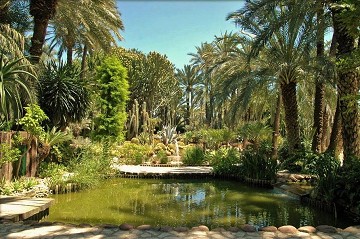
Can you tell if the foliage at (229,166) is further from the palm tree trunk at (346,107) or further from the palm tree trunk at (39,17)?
the palm tree trunk at (39,17)

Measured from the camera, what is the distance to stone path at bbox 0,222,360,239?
501 cm

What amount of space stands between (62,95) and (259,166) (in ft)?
24.4

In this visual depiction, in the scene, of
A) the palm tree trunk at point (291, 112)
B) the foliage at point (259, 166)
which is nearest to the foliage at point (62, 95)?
the foliage at point (259, 166)

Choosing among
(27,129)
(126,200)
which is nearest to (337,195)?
(126,200)

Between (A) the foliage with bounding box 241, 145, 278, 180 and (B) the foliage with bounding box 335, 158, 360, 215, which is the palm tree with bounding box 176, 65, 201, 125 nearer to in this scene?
(A) the foliage with bounding box 241, 145, 278, 180

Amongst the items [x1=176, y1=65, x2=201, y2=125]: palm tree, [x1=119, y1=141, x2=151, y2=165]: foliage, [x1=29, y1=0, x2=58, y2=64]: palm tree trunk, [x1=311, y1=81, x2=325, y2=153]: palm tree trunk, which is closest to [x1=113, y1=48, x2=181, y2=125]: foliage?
[x1=176, y1=65, x2=201, y2=125]: palm tree

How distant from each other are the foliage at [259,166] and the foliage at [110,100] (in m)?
5.45

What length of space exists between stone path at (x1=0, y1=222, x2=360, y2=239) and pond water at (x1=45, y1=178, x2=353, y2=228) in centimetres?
121

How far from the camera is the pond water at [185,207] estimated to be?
22.6 ft

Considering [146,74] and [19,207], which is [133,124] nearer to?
[146,74]

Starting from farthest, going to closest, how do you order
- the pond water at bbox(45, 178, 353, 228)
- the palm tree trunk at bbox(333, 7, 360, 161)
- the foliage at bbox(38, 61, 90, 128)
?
the foliage at bbox(38, 61, 90, 128) < the palm tree trunk at bbox(333, 7, 360, 161) < the pond water at bbox(45, 178, 353, 228)

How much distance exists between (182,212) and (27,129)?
5.16 m

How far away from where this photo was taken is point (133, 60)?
3191cm

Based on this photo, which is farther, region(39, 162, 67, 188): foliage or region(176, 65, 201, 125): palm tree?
region(176, 65, 201, 125): palm tree
